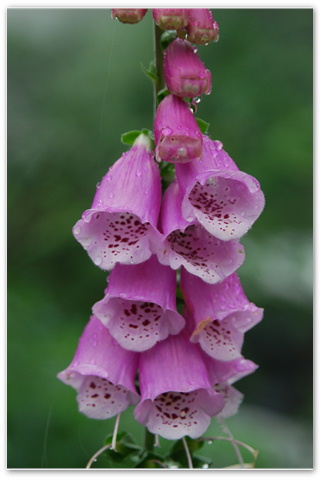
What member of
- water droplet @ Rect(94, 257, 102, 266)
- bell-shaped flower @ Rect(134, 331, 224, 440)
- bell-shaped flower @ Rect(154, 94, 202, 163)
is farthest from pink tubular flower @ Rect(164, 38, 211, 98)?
bell-shaped flower @ Rect(134, 331, 224, 440)

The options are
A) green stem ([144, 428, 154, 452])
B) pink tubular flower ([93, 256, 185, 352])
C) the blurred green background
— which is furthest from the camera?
the blurred green background

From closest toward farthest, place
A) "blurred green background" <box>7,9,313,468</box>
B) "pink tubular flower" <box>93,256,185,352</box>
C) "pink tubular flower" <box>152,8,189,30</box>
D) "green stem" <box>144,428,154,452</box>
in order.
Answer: "pink tubular flower" <box>152,8,189,30</box> → "pink tubular flower" <box>93,256,185,352</box> → "green stem" <box>144,428,154,452</box> → "blurred green background" <box>7,9,313,468</box>

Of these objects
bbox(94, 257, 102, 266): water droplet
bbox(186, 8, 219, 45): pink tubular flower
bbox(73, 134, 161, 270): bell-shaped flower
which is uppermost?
bbox(186, 8, 219, 45): pink tubular flower

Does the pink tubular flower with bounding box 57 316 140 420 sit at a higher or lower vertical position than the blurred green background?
lower

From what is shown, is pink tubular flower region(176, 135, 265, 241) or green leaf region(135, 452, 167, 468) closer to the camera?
pink tubular flower region(176, 135, 265, 241)

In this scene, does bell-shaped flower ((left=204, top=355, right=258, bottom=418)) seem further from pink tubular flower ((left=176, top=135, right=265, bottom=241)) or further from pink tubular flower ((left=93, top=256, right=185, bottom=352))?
pink tubular flower ((left=176, top=135, right=265, bottom=241))

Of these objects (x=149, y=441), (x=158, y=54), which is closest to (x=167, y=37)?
(x=158, y=54)

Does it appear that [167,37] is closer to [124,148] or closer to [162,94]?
[162,94]
